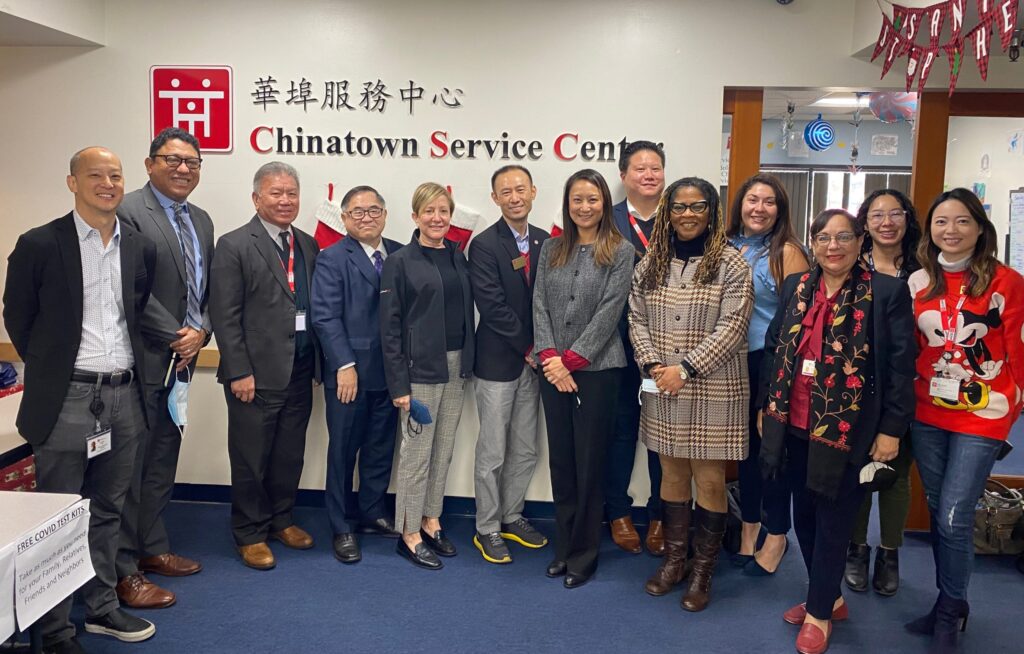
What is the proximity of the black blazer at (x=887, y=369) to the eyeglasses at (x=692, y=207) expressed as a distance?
2.06 feet

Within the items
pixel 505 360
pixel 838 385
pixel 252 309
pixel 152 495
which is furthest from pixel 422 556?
pixel 838 385

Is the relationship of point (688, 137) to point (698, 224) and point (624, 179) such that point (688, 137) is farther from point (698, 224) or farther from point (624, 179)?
point (698, 224)

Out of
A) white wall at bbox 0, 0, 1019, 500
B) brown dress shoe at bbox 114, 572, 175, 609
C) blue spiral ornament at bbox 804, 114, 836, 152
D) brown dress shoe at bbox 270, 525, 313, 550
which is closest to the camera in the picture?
brown dress shoe at bbox 114, 572, 175, 609

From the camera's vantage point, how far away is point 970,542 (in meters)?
2.58

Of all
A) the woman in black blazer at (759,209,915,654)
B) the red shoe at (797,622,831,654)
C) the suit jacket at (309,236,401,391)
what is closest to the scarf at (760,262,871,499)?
the woman in black blazer at (759,209,915,654)

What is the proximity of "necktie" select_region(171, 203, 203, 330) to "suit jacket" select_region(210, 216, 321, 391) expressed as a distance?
0.07m

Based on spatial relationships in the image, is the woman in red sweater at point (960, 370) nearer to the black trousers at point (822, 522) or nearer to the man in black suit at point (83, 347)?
the black trousers at point (822, 522)

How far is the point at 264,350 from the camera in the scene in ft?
10.4

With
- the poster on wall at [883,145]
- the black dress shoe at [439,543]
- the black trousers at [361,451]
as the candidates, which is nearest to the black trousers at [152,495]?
the black trousers at [361,451]

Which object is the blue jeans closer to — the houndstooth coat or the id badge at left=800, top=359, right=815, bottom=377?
the id badge at left=800, top=359, right=815, bottom=377

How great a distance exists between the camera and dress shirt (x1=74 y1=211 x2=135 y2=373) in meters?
2.40

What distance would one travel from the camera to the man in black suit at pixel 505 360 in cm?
320

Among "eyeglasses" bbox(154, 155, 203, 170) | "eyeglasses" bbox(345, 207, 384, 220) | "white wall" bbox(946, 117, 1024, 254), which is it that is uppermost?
"white wall" bbox(946, 117, 1024, 254)

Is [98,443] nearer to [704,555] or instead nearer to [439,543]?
[439,543]
